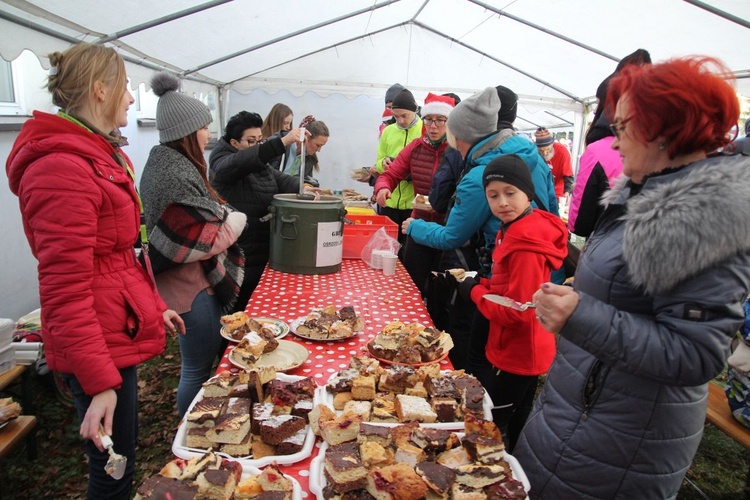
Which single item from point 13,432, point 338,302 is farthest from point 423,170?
point 13,432

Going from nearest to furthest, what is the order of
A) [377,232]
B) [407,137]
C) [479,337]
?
[479,337], [377,232], [407,137]

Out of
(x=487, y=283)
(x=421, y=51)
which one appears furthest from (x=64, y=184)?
(x=421, y=51)

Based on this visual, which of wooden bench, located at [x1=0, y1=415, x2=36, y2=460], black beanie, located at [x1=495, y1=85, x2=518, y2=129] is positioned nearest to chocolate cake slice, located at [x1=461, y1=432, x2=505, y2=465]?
wooden bench, located at [x1=0, y1=415, x2=36, y2=460]

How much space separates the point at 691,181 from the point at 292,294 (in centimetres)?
202

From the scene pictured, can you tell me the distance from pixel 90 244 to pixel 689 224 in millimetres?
1556

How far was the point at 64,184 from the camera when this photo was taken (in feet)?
4.27

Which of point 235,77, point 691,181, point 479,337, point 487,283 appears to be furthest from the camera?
point 235,77

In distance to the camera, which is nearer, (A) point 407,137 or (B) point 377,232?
(B) point 377,232

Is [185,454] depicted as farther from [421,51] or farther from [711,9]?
[421,51]

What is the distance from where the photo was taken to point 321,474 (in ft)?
3.70

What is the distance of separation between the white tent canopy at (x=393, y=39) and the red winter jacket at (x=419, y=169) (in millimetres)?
1742

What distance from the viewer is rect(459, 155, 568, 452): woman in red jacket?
1.96m

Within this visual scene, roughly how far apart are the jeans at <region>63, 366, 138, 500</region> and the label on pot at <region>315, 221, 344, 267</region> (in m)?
1.41

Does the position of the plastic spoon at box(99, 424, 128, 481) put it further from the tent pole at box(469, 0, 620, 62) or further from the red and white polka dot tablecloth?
the tent pole at box(469, 0, 620, 62)
